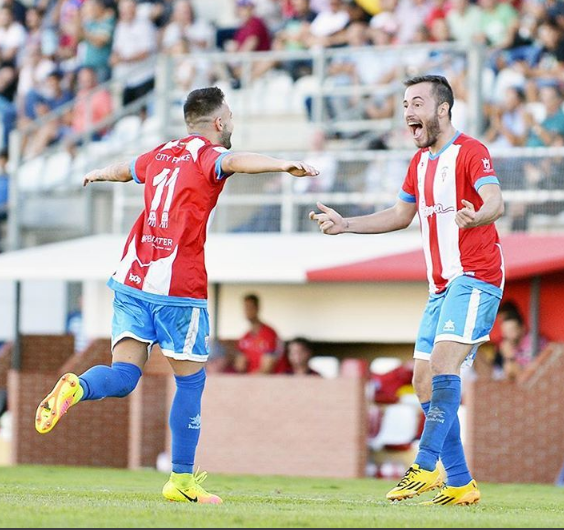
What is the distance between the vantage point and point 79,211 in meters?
19.0

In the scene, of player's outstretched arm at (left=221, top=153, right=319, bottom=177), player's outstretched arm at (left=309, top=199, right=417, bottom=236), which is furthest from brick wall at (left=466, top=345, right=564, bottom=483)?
player's outstretched arm at (left=221, top=153, right=319, bottom=177)

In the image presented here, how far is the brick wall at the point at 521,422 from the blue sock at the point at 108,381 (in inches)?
259

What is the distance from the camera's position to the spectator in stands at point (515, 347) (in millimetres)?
14859

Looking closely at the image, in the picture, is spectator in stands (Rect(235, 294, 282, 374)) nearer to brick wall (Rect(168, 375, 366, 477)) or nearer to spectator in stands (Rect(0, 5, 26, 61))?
brick wall (Rect(168, 375, 366, 477))

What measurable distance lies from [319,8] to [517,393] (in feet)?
24.8

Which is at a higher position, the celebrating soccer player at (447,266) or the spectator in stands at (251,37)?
the spectator in stands at (251,37)

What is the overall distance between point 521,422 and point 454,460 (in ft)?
19.3

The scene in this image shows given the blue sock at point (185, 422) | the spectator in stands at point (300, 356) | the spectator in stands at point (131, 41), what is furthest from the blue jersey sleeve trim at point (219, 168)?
the spectator in stands at point (131, 41)

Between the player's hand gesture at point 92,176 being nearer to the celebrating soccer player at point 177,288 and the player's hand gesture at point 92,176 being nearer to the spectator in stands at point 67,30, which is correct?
the celebrating soccer player at point 177,288

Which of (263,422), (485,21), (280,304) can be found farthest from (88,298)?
(485,21)

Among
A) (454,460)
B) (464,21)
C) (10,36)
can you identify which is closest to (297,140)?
(464,21)

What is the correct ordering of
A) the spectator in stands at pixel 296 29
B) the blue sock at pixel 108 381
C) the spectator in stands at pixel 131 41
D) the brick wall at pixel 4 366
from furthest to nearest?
the spectator in stands at pixel 131 41 → the spectator in stands at pixel 296 29 → the brick wall at pixel 4 366 → the blue sock at pixel 108 381

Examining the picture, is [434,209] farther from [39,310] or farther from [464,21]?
[39,310]

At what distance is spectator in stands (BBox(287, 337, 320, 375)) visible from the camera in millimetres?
15469
